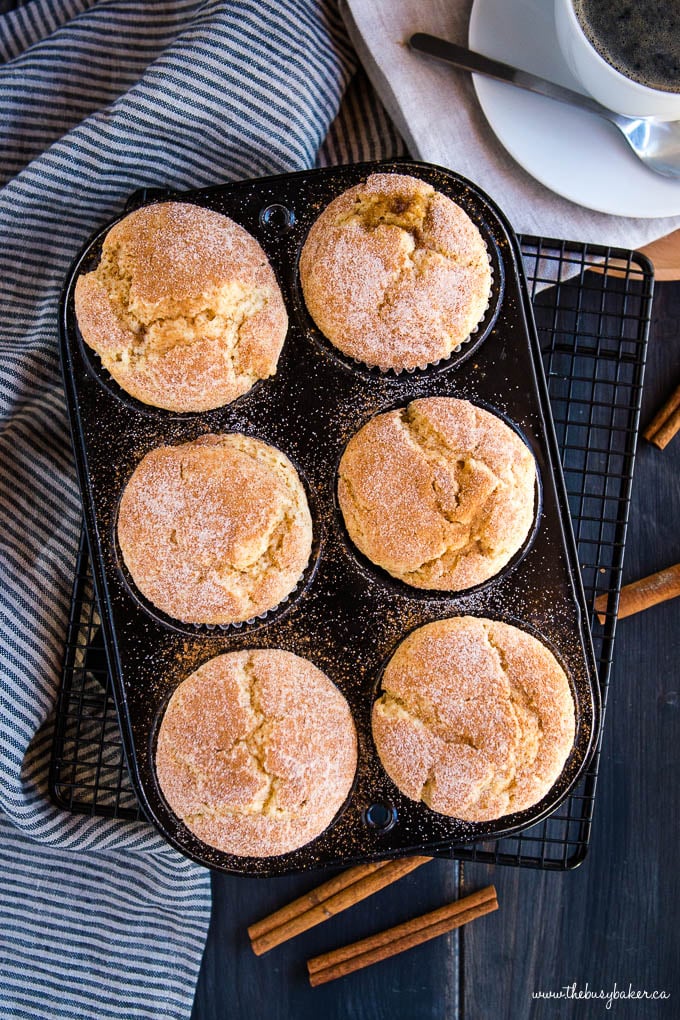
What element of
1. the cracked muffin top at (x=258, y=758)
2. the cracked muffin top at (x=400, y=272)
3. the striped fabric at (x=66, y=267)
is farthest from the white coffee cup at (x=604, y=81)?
the cracked muffin top at (x=258, y=758)

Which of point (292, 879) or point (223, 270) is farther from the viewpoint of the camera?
point (292, 879)

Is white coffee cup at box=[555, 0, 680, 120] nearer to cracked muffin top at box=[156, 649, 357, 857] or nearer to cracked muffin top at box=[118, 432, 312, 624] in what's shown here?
cracked muffin top at box=[118, 432, 312, 624]

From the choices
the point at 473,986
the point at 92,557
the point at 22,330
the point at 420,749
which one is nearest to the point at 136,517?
the point at 92,557

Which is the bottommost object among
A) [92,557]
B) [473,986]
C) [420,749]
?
[473,986]

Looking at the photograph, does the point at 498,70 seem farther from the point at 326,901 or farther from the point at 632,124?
the point at 326,901

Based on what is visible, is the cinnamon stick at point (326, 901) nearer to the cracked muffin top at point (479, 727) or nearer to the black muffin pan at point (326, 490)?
the black muffin pan at point (326, 490)

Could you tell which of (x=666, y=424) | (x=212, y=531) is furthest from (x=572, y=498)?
(x=212, y=531)

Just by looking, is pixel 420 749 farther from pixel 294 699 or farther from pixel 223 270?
pixel 223 270
